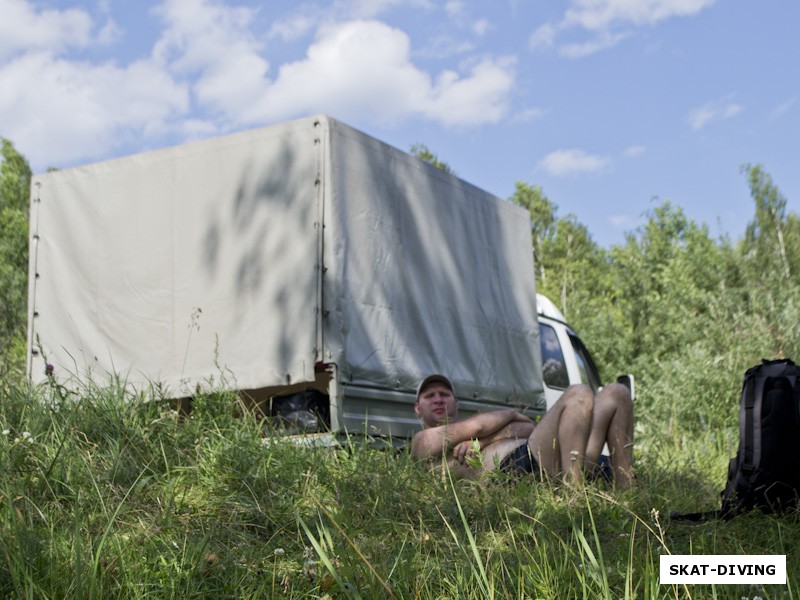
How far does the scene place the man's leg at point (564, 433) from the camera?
597 centimetres

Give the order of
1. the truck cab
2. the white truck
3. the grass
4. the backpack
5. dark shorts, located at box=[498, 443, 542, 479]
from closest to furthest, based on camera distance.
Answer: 1. the grass
2. the backpack
3. dark shorts, located at box=[498, 443, 542, 479]
4. the white truck
5. the truck cab

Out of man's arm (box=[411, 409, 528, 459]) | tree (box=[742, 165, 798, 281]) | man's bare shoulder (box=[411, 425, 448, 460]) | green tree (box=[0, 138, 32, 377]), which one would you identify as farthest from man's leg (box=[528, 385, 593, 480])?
tree (box=[742, 165, 798, 281])

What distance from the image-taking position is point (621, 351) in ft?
79.5

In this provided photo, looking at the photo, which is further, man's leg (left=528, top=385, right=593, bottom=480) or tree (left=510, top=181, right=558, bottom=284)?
tree (left=510, top=181, right=558, bottom=284)

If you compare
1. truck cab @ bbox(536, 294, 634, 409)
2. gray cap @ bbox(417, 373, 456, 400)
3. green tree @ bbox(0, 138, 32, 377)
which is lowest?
gray cap @ bbox(417, 373, 456, 400)

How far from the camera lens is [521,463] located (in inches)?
240

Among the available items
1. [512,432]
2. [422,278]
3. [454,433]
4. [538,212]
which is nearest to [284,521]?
[454,433]

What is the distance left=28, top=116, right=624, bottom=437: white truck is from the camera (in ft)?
22.3

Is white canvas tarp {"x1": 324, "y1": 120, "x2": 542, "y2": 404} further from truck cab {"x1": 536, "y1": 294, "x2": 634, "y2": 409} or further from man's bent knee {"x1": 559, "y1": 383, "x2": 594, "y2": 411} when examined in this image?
man's bent knee {"x1": 559, "y1": 383, "x2": 594, "y2": 411}

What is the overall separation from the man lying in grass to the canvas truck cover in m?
0.93

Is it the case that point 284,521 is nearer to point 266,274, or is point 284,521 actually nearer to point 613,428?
point 613,428

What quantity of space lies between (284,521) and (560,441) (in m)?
2.13

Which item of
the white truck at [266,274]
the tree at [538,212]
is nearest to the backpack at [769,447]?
the white truck at [266,274]

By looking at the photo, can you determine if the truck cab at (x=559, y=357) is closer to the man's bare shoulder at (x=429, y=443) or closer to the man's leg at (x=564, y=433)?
the man's leg at (x=564, y=433)
